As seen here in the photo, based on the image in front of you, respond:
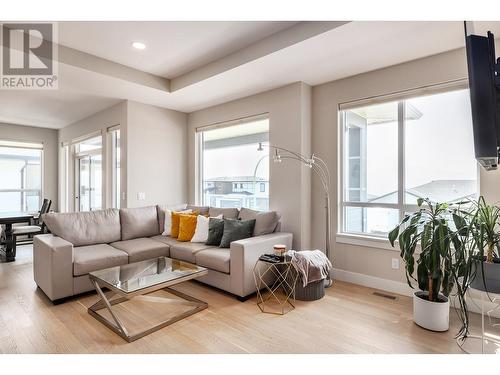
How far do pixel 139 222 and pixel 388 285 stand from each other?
3.28m

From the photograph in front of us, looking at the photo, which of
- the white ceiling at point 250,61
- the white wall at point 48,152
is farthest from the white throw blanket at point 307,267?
the white wall at point 48,152

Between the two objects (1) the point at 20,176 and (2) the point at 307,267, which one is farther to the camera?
(1) the point at 20,176

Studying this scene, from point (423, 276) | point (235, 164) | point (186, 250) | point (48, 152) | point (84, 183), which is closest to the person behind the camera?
point (423, 276)

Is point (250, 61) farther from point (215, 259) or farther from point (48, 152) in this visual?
point (48, 152)

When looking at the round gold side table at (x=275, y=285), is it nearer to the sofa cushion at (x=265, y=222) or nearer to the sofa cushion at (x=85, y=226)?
the sofa cushion at (x=265, y=222)

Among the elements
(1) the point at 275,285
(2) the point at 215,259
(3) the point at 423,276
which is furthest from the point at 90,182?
(3) the point at 423,276

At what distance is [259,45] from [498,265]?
2.75m

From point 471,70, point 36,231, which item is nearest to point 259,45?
point 471,70

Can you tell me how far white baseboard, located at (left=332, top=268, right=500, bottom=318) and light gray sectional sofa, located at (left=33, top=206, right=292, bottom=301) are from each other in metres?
0.78

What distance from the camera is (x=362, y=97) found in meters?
3.29

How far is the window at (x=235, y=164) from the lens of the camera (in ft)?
13.6

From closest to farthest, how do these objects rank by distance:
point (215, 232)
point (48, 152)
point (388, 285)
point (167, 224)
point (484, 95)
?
point (484, 95) < point (388, 285) < point (215, 232) < point (167, 224) < point (48, 152)
